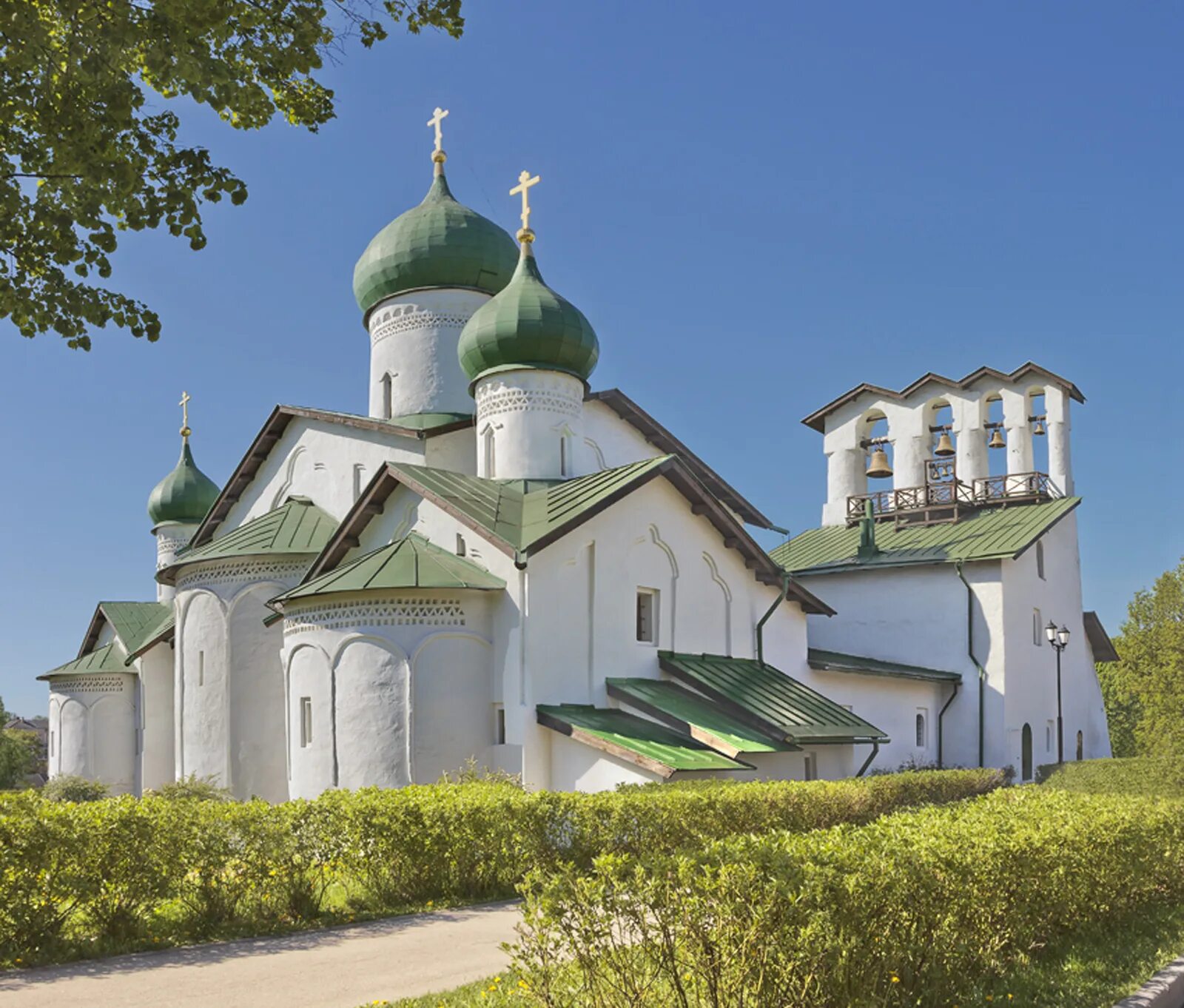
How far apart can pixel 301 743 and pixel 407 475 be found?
4.08m

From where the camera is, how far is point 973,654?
22781mm

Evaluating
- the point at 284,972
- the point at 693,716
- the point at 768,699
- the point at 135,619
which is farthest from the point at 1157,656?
the point at 284,972

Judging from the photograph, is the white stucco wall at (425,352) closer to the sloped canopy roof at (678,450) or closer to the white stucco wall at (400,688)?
the sloped canopy roof at (678,450)

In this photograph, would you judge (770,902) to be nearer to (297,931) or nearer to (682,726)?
(297,931)

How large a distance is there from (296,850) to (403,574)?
273 inches

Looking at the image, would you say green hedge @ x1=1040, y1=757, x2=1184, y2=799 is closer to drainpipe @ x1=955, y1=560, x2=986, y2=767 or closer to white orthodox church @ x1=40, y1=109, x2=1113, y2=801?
drainpipe @ x1=955, y1=560, x2=986, y2=767

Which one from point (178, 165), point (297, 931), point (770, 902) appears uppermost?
point (178, 165)

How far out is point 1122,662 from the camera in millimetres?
35312

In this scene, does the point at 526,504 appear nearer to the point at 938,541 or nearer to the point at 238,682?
the point at 238,682

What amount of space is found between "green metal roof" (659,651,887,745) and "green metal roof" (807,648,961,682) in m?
2.10

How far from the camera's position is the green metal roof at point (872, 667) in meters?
20.8

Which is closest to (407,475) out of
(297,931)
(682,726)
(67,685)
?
(682,726)

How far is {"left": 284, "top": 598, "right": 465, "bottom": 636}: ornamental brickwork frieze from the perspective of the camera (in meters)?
15.2

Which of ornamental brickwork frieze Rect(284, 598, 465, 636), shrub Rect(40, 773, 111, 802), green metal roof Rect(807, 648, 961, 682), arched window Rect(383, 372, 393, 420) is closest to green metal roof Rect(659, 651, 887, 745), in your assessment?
green metal roof Rect(807, 648, 961, 682)
